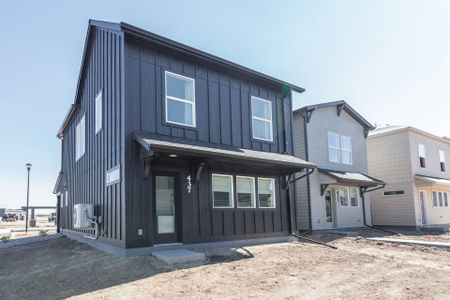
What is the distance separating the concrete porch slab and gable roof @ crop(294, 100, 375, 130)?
9.99 meters

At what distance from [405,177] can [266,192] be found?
1213 centimetres

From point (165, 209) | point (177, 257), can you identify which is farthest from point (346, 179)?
point (177, 257)

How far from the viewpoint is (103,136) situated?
35.4 ft

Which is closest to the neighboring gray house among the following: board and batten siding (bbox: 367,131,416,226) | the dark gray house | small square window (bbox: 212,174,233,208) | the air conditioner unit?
board and batten siding (bbox: 367,131,416,226)

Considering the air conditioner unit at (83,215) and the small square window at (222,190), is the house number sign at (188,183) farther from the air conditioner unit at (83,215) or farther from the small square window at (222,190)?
the air conditioner unit at (83,215)

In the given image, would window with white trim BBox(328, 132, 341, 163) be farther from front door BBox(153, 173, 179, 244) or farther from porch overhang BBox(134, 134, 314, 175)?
front door BBox(153, 173, 179, 244)

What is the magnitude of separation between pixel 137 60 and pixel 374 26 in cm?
814

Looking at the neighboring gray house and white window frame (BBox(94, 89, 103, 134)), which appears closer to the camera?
white window frame (BBox(94, 89, 103, 134))

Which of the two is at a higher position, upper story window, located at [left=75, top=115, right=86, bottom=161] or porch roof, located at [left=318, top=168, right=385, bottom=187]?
upper story window, located at [left=75, top=115, right=86, bottom=161]

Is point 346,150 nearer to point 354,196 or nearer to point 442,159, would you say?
point 354,196

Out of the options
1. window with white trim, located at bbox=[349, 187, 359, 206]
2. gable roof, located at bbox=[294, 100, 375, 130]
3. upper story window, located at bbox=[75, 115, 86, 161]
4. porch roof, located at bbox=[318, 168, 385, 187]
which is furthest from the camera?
window with white trim, located at bbox=[349, 187, 359, 206]

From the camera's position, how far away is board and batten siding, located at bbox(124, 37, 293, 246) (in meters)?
8.98

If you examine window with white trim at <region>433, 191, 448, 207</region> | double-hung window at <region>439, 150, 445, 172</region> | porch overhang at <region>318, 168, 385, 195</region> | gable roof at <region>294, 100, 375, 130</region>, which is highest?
gable roof at <region>294, 100, 375, 130</region>

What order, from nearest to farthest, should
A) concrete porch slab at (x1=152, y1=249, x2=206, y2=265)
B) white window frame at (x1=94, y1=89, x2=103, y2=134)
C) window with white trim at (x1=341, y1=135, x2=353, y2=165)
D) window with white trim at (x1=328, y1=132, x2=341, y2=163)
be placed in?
1. concrete porch slab at (x1=152, y1=249, x2=206, y2=265)
2. white window frame at (x1=94, y1=89, x2=103, y2=134)
3. window with white trim at (x1=328, y1=132, x2=341, y2=163)
4. window with white trim at (x1=341, y1=135, x2=353, y2=165)
